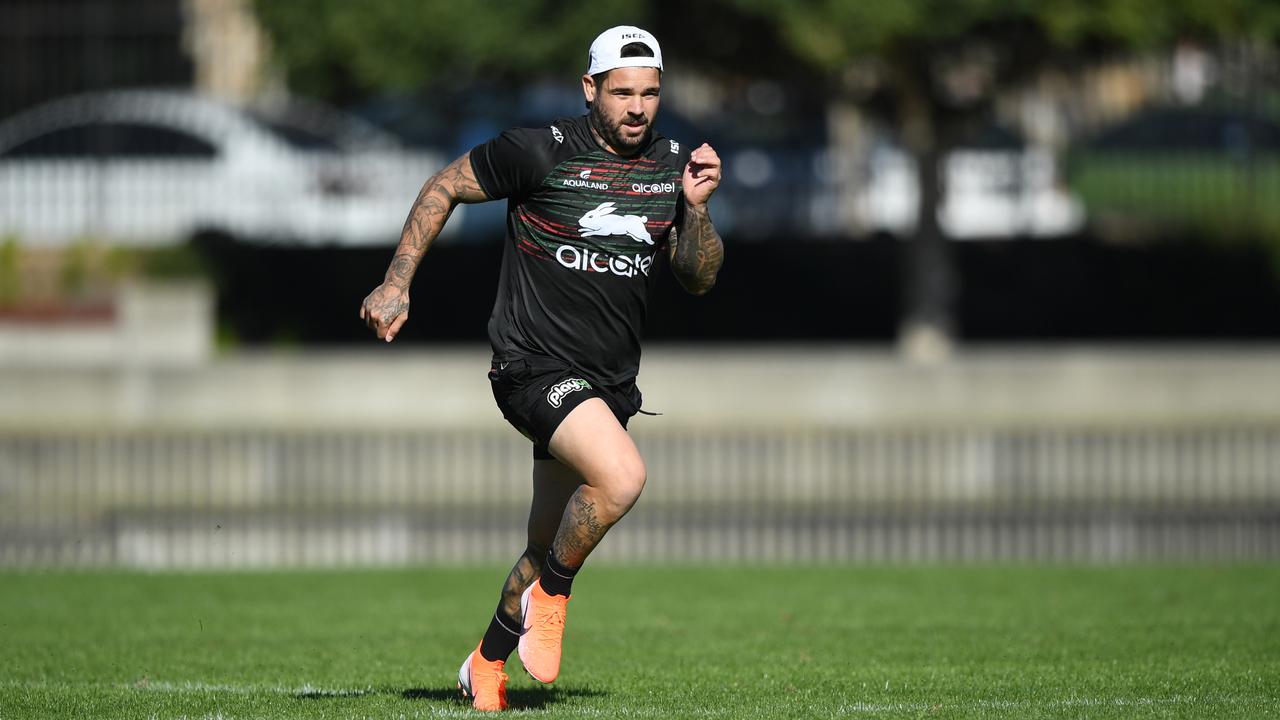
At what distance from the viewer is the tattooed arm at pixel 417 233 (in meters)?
6.34

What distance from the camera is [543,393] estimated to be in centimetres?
650

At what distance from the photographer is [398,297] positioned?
20.9ft

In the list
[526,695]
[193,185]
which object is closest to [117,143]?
[193,185]

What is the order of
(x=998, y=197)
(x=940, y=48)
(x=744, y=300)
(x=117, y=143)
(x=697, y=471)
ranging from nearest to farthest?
(x=697, y=471), (x=940, y=48), (x=744, y=300), (x=998, y=197), (x=117, y=143)

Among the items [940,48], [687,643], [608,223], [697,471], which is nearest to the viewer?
[608,223]

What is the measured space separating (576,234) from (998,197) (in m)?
14.8

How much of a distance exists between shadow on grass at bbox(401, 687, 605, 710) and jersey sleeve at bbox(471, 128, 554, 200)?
→ 5.93 feet

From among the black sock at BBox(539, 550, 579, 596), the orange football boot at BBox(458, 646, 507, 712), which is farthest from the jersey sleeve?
the orange football boot at BBox(458, 646, 507, 712)

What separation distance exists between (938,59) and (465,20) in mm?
4706

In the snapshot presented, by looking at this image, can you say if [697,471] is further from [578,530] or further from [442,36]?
[578,530]

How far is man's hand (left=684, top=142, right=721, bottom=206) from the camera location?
652 centimetres

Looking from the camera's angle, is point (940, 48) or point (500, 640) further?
point (940, 48)

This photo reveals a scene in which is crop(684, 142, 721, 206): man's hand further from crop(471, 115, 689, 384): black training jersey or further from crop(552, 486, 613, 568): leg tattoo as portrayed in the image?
crop(552, 486, 613, 568): leg tattoo

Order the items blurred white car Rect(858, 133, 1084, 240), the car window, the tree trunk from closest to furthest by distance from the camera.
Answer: the tree trunk < blurred white car Rect(858, 133, 1084, 240) < the car window
